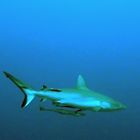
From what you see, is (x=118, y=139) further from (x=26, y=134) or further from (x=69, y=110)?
(x=69, y=110)

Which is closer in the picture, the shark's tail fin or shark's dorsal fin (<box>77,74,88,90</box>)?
the shark's tail fin

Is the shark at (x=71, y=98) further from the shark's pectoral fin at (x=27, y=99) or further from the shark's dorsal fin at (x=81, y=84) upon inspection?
the shark's dorsal fin at (x=81, y=84)

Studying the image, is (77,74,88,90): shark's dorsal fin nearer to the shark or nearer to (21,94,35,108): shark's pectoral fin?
the shark

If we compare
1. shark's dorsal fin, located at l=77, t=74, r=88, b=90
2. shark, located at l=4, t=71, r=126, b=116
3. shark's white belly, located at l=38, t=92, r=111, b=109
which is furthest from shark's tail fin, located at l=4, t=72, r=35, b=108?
shark's dorsal fin, located at l=77, t=74, r=88, b=90

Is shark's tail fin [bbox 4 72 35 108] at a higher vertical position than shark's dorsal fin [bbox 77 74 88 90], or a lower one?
lower

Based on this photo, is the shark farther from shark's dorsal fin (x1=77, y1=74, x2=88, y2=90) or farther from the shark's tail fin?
shark's dorsal fin (x1=77, y1=74, x2=88, y2=90)

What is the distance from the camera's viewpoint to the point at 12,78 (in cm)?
370

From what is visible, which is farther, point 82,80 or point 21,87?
point 82,80

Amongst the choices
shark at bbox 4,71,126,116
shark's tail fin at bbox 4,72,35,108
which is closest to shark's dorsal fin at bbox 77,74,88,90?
shark at bbox 4,71,126,116

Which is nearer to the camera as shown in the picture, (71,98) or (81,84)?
(71,98)

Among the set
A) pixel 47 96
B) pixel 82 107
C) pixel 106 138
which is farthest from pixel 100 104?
pixel 106 138

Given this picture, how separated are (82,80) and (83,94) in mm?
618

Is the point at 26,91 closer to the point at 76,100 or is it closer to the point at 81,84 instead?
the point at 76,100

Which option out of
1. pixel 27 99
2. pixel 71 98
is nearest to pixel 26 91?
pixel 27 99
